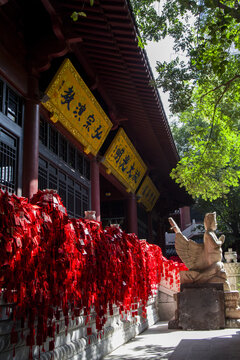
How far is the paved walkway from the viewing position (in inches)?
189

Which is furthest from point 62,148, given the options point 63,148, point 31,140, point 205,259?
point 205,259

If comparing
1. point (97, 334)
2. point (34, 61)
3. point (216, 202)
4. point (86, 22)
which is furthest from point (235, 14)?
point (216, 202)

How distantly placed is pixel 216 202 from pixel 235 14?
54.8 ft

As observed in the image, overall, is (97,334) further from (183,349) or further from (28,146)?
(28,146)

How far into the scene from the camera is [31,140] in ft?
20.1

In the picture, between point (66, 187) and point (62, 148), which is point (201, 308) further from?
point (62, 148)

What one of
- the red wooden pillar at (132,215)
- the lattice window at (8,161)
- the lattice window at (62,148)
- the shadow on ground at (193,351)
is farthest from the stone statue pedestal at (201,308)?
the red wooden pillar at (132,215)

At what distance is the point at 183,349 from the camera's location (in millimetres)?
5289

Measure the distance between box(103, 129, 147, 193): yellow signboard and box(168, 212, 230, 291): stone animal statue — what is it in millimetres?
2747

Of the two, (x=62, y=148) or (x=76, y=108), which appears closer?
(x=76, y=108)

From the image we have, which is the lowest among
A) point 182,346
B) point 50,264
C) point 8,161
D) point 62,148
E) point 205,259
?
point 182,346

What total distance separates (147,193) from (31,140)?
28.8 feet

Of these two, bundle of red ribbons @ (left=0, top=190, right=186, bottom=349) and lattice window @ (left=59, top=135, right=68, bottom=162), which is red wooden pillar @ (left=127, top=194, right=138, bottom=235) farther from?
bundle of red ribbons @ (left=0, top=190, right=186, bottom=349)

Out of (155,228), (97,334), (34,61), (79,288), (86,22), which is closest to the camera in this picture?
(79,288)
